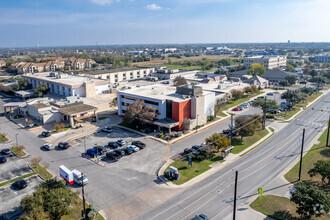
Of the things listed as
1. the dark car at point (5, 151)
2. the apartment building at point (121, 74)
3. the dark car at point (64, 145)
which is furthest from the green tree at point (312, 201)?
the apartment building at point (121, 74)

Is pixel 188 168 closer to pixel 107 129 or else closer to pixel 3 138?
pixel 107 129

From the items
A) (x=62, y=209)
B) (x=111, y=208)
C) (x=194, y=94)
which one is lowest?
(x=111, y=208)

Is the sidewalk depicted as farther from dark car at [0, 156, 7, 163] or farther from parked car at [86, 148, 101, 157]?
dark car at [0, 156, 7, 163]

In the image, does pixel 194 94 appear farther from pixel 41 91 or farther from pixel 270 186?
pixel 41 91

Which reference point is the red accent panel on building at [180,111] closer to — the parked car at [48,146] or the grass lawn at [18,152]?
the parked car at [48,146]

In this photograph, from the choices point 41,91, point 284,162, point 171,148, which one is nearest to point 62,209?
point 171,148

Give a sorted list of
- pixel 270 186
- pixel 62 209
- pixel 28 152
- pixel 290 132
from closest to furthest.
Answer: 1. pixel 62 209
2. pixel 270 186
3. pixel 28 152
4. pixel 290 132

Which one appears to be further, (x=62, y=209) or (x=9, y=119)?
(x=9, y=119)
